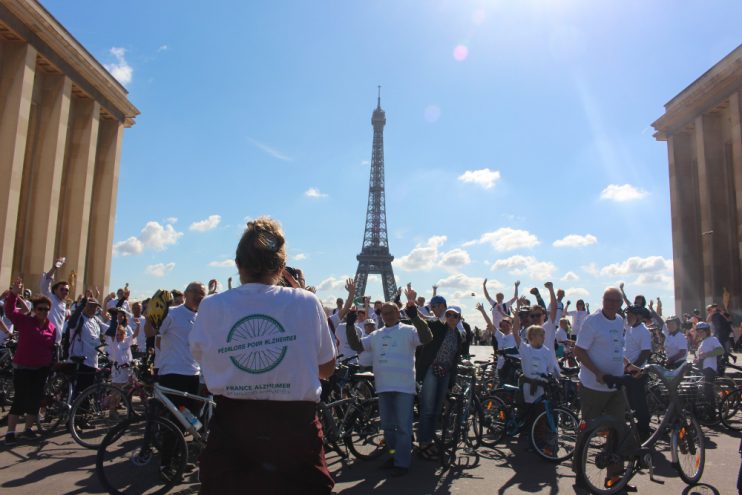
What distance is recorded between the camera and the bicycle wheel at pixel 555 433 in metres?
7.17

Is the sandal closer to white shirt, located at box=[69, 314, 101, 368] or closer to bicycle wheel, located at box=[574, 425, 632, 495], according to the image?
bicycle wheel, located at box=[574, 425, 632, 495]

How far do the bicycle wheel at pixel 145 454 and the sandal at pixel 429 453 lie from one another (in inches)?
121

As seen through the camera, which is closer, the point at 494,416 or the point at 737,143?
the point at 494,416

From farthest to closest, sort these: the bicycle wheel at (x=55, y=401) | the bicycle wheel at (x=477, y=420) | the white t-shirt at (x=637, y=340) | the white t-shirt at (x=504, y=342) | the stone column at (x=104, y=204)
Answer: the stone column at (x=104, y=204) → the white t-shirt at (x=504, y=342) → the white t-shirt at (x=637, y=340) → the bicycle wheel at (x=55, y=401) → the bicycle wheel at (x=477, y=420)

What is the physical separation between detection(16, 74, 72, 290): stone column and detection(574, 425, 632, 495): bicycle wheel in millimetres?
24794

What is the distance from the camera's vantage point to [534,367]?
802 centimetres

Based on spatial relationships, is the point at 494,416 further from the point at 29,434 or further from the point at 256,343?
the point at 256,343

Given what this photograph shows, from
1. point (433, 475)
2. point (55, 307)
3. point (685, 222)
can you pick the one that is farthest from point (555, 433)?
point (685, 222)

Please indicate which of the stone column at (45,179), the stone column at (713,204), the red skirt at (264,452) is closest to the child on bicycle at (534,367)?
the red skirt at (264,452)

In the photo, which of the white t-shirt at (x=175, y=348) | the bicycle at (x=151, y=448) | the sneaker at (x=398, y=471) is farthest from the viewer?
the sneaker at (x=398, y=471)

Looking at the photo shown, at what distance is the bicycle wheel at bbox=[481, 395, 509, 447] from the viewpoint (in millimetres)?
8281

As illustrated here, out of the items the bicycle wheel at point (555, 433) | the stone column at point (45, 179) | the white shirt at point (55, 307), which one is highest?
the stone column at point (45, 179)

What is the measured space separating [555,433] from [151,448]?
474cm

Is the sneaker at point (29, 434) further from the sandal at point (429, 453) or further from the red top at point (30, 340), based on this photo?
the sandal at point (429, 453)
